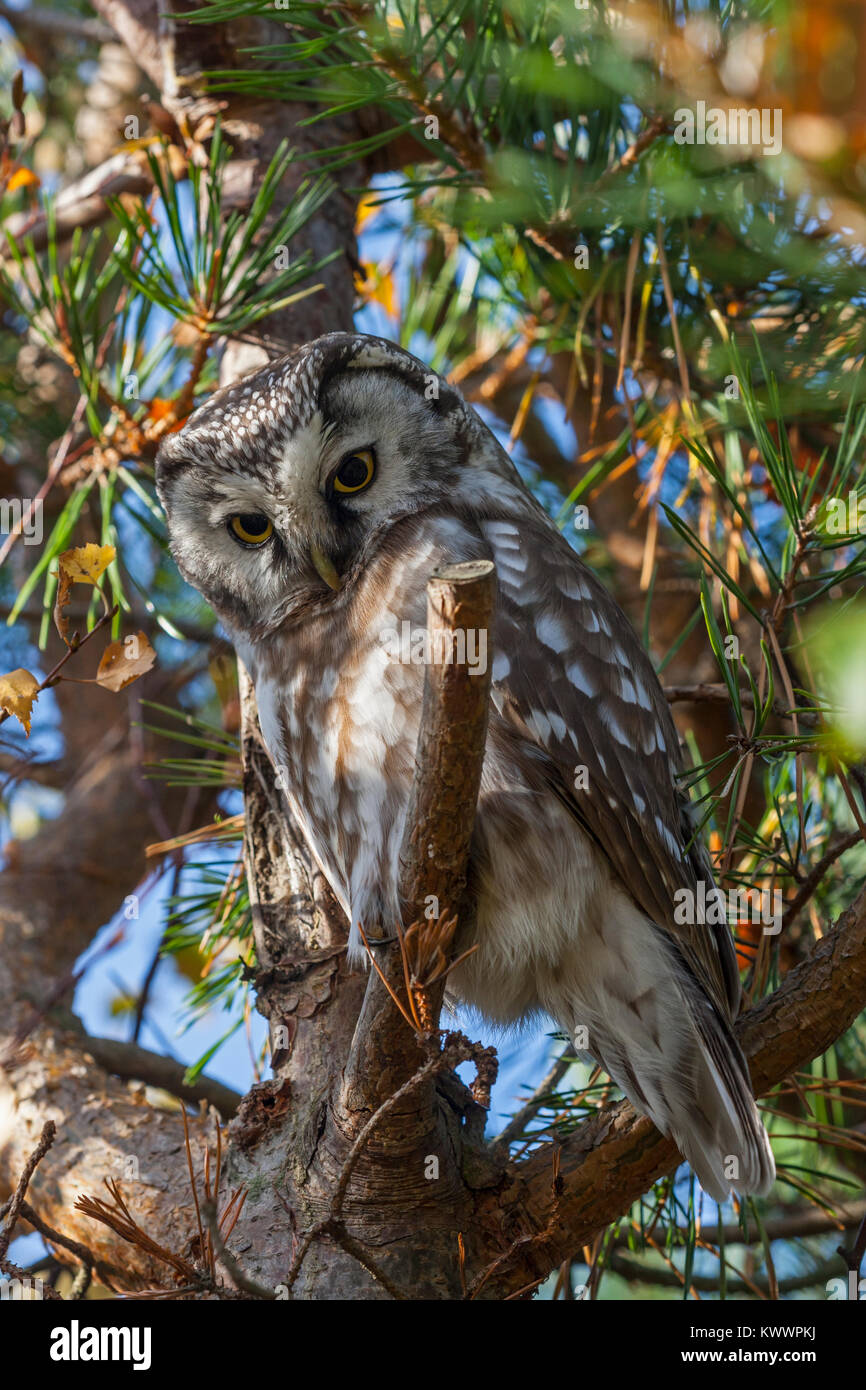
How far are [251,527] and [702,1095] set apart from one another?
57.8 inches

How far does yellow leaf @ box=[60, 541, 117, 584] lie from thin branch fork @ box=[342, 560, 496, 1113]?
43 centimetres

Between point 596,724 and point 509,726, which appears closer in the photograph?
point 509,726

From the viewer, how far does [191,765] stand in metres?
2.83

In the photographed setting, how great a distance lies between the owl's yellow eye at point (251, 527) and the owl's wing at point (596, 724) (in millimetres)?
453

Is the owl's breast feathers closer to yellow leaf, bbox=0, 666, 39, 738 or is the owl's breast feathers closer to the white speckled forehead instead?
the white speckled forehead

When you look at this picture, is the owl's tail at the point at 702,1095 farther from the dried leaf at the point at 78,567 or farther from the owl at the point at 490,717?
the dried leaf at the point at 78,567

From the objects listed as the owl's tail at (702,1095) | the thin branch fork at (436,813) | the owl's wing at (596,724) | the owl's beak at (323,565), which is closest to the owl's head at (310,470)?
the owl's beak at (323,565)

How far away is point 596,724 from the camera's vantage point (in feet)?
7.46

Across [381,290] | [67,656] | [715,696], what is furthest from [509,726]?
[381,290]

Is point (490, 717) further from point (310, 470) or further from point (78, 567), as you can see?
point (78, 567)

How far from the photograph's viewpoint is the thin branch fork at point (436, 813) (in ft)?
4.60

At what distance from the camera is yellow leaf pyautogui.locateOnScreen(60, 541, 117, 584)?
147 cm

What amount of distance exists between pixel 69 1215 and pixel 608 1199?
120 cm

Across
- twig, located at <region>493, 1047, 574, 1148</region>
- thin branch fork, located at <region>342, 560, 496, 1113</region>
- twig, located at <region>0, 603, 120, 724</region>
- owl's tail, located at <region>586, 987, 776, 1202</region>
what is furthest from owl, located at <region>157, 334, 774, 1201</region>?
twig, located at <region>0, 603, 120, 724</region>
